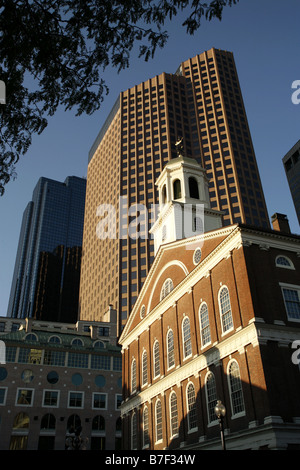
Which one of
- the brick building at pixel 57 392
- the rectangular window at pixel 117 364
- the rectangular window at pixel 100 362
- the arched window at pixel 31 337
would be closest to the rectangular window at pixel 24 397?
the brick building at pixel 57 392

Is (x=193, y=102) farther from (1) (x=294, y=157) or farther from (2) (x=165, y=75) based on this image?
(1) (x=294, y=157)

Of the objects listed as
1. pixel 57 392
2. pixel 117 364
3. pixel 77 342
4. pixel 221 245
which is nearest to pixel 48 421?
pixel 57 392

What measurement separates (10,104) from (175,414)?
28.4 metres

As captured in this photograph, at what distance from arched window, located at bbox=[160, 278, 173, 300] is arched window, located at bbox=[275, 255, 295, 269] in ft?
37.8

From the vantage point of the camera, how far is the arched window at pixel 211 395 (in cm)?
2880

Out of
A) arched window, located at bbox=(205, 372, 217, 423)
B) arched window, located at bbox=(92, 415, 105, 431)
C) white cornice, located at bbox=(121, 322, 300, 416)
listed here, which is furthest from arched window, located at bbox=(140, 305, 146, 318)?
arched window, located at bbox=(92, 415, 105, 431)

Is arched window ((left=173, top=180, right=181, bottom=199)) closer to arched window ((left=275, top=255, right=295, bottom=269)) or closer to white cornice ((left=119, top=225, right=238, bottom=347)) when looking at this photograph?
white cornice ((left=119, top=225, right=238, bottom=347))

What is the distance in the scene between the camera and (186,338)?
113ft

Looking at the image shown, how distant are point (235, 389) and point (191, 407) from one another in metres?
6.10

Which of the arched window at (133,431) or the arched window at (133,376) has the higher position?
the arched window at (133,376)

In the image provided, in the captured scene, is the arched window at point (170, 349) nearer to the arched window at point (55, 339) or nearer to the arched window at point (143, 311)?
the arched window at point (143, 311)

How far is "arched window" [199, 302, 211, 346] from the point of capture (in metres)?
31.5

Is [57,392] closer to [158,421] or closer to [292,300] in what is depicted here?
[158,421]

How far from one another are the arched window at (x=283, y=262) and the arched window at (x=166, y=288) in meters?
11.5
